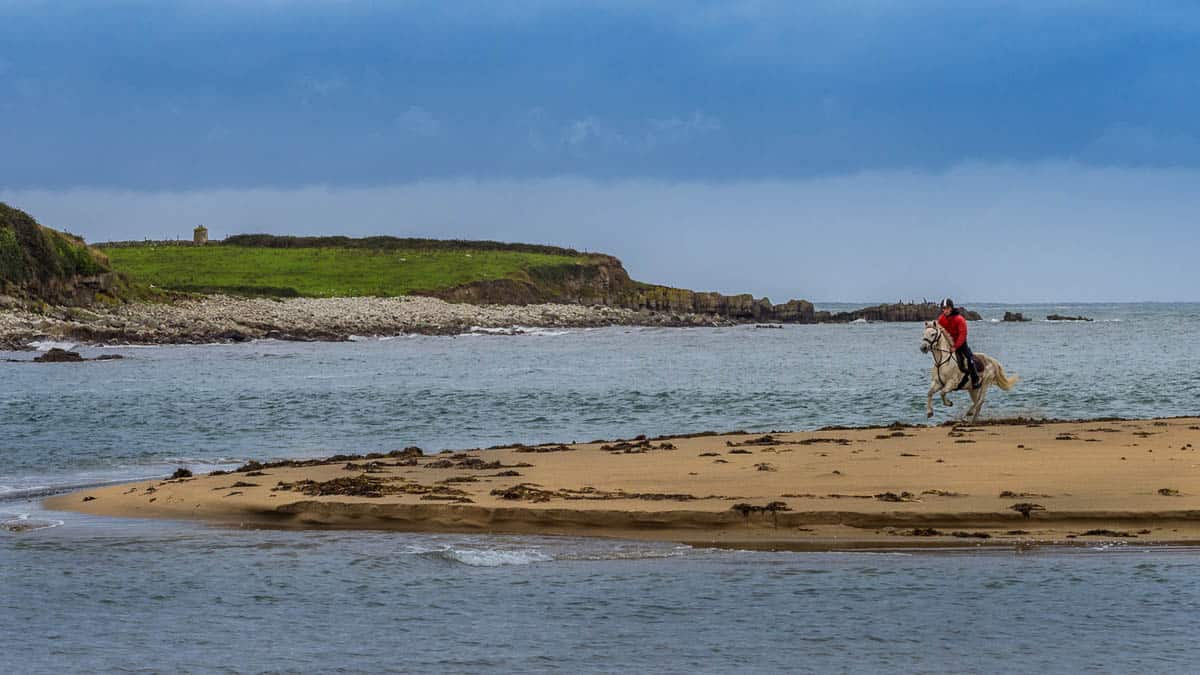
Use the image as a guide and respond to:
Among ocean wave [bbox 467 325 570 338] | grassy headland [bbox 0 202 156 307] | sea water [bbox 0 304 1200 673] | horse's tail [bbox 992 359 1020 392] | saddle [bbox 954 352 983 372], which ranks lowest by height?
sea water [bbox 0 304 1200 673]

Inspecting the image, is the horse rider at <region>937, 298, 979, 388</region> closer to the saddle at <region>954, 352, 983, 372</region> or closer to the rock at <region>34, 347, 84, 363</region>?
the saddle at <region>954, 352, 983, 372</region>

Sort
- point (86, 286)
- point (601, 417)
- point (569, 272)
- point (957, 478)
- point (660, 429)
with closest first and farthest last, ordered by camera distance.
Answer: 1. point (957, 478)
2. point (660, 429)
3. point (601, 417)
4. point (86, 286)
5. point (569, 272)

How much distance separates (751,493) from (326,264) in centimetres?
11936

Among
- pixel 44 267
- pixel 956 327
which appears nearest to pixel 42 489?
pixel 956 327

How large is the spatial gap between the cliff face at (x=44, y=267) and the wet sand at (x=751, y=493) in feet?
207

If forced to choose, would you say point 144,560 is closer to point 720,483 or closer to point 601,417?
point 720,483

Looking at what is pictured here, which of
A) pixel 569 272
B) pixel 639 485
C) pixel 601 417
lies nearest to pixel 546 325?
pixel 569 272

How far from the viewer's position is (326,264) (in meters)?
132

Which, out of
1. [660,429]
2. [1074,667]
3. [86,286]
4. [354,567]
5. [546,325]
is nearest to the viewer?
[1074,667]

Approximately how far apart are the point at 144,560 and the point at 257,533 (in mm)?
1755

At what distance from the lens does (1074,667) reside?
9789 millimetres

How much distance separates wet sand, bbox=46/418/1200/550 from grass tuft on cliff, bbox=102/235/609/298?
90.3 m

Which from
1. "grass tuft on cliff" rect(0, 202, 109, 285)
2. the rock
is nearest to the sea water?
the rock

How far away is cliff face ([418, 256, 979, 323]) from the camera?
451 feet
